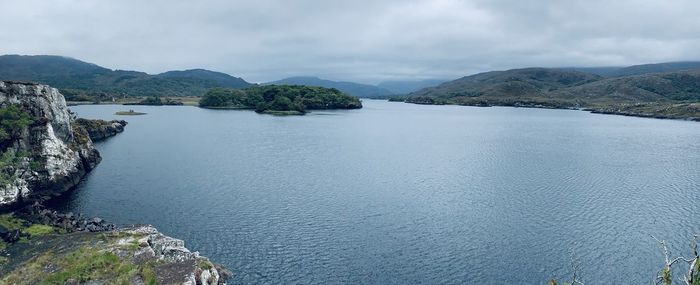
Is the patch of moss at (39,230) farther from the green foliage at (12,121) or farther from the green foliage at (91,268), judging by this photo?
the green foliage at (12,121)

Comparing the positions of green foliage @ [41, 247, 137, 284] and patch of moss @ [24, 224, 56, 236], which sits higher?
green foliage @ [41, 247, 137, 284]

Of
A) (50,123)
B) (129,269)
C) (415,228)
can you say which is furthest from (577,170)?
(50,123)

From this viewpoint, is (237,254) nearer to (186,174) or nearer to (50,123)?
(186,174)

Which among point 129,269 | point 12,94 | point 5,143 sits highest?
point 12,94

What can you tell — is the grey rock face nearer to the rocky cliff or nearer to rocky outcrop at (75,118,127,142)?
the rocky cliff

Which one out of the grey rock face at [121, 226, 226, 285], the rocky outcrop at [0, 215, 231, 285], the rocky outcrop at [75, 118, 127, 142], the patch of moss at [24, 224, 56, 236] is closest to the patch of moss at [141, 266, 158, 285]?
the rocky outcrop at [0, 215, 231, 285]

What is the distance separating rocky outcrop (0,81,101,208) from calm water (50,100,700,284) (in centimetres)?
422

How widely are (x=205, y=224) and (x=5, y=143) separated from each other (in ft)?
114

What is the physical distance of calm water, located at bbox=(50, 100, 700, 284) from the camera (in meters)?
46.8

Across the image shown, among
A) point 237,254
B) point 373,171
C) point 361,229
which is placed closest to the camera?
point 237,254

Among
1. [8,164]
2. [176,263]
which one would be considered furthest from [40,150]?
[176,263]

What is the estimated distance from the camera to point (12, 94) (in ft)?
242

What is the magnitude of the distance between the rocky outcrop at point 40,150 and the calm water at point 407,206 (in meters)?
4.22

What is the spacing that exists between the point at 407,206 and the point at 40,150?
5607 centimetres
